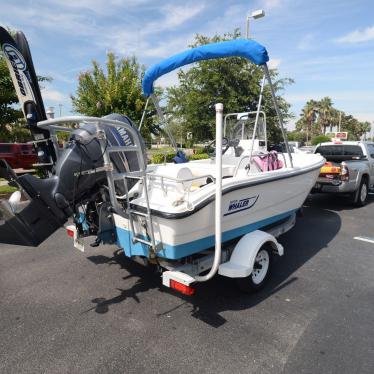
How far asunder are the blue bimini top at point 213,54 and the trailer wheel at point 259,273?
2.14m

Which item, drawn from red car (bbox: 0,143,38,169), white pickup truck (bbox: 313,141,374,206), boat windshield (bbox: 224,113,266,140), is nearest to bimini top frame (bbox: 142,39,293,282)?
boat windshield (bbox: 224,113,266,140)

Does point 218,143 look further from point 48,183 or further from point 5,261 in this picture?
point 5,261

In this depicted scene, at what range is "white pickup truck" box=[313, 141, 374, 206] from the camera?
23.9 ft

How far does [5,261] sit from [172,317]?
8.96 ft

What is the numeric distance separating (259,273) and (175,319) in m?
1.12

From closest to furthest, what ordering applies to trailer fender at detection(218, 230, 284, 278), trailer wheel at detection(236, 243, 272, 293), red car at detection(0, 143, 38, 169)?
trailer fender at detection(218, 230, 284, 278) < trailer wheel at detection(236, 243, 272, 293) < red car at detection(0, 143, 38, 169)

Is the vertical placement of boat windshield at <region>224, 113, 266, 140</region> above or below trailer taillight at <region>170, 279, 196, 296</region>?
above

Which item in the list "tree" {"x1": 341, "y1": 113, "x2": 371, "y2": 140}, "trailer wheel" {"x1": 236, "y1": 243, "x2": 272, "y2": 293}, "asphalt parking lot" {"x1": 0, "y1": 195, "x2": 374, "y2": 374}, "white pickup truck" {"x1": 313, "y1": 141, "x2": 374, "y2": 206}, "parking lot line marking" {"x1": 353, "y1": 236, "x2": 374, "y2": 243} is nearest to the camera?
"asphalt parking lot" {"x1": 0, "y1": 195, "x2": 374, "y2": 374}

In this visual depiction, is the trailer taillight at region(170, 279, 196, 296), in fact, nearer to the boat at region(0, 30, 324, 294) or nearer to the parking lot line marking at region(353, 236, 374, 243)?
the boat at region(0, 30, 324, 294)

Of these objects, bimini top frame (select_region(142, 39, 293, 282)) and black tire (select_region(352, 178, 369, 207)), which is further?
black tire (select_region(352, 178, 369, 207))

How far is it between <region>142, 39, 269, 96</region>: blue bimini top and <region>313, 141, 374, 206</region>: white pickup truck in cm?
460

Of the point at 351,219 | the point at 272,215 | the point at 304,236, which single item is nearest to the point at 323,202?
the point at 351,219

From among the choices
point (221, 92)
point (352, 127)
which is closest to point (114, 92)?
point (221, 92)

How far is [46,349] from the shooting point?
267 centimetres
